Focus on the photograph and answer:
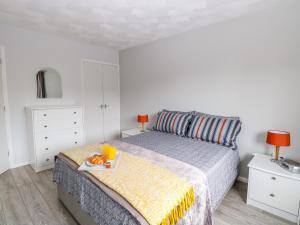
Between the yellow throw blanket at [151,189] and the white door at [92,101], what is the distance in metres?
2.44

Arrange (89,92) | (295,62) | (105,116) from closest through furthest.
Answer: (295,62) < (89,92) < (105,116)

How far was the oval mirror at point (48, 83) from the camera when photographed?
9.84 feet

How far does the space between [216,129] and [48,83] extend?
307 cm

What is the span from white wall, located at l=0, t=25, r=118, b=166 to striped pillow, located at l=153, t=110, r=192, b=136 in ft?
6.44

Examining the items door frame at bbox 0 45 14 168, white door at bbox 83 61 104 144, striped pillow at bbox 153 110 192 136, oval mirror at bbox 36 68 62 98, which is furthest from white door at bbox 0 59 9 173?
striped pillow at bbox 153 110 192 136

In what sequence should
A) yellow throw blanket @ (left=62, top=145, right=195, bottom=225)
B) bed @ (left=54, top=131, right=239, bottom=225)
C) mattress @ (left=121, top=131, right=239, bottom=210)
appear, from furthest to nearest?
1. mattress @ (left=121, top=131, right=239, bottom=210)
2. bed @ (left=54, top=131, right=239, bottom=225)
3. yellow throw blanket @ (left=62, top=145, right=195, bottom=225)

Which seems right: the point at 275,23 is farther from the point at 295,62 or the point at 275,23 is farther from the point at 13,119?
the point at 13,119

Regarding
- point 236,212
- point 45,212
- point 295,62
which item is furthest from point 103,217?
point 295,62

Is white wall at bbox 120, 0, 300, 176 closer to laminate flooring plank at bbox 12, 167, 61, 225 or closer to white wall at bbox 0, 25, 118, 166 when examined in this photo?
white wall at bbox 0, 25, 118, 166

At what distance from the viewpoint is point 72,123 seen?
3062mm

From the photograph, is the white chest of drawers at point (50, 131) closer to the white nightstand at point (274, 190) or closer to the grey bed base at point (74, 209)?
the grey bed base at point (74, 209)

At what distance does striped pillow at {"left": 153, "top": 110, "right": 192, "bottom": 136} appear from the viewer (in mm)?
2639

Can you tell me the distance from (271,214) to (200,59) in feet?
7.34

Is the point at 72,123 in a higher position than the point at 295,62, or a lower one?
lower
